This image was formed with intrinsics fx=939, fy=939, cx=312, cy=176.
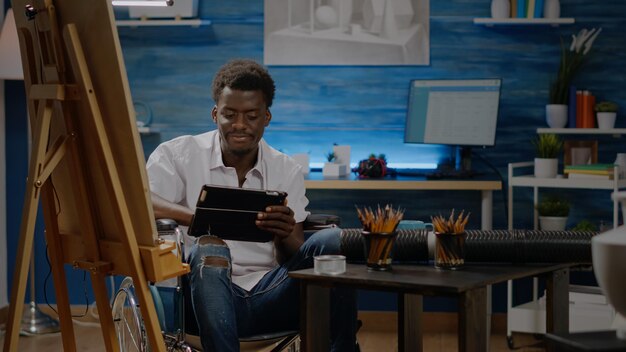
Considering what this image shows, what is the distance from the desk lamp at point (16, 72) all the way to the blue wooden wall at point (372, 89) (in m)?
0.35

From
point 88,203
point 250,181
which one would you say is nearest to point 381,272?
point 88,203

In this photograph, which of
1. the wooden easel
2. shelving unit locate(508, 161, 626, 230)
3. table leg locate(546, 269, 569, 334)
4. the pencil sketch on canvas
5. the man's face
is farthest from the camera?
the pencil sketch on canvas

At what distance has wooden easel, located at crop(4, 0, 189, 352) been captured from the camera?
2.14 metres

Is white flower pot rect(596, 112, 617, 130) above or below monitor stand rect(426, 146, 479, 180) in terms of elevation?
above

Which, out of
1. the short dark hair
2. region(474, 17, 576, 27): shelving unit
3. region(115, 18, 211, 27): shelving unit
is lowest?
the short dark hair

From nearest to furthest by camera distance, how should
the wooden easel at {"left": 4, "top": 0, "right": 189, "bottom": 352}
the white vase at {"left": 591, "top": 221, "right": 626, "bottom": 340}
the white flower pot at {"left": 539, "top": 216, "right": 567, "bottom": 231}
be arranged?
the white vase at {"left": 591, "top": 221, "right": 626, "bottom": 340} → the wooden easel at {"left": 4, "top": 0, "right": 189, "bottom": 352} → the white flower pot at {"left": 539, "top": 216, "right": 567, "bottom": 231}

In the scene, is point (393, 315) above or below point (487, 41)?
below

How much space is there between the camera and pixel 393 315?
483cm

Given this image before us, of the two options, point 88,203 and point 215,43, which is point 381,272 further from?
point 215,43

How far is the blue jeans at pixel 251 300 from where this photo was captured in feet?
8.38

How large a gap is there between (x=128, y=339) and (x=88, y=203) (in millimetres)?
943

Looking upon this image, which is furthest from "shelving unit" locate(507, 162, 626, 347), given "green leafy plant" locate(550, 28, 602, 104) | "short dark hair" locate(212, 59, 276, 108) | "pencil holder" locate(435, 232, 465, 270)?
"pencil holder" locate(435, 232, 465, 270)

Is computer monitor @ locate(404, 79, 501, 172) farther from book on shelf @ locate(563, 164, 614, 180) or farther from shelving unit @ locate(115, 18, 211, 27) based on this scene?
shelving unit @ locate(115, 18, 211, 27)

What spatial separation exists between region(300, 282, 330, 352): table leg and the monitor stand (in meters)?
2.22
